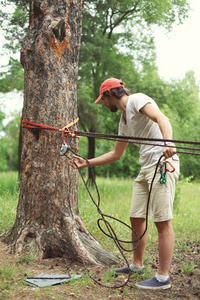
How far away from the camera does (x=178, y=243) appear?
15.8 ft

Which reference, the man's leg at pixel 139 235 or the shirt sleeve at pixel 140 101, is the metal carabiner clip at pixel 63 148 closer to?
the shirt sleeve at pixel 140 101

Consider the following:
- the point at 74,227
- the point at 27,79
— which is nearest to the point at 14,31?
the point at 27,79

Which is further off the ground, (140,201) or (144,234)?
(140,201)

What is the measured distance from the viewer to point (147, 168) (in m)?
3.27

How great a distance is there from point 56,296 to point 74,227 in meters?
1.04

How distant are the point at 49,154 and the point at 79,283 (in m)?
1.45

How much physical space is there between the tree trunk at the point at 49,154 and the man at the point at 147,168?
1.19 ft

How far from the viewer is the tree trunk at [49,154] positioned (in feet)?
11.9

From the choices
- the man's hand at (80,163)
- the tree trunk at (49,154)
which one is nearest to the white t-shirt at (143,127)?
the man's hand at (80,163)

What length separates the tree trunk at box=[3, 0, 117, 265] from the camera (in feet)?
11.9

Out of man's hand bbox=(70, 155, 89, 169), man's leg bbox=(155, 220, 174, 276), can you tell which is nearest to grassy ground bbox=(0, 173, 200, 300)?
man's leg bbox=(155, 220, 174, 276)

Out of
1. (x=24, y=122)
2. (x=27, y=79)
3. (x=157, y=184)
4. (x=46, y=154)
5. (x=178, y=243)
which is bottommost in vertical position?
(x=178, y=243)

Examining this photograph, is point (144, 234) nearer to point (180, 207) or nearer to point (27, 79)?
point (27, 79)

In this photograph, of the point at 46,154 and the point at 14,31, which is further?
the point at 14,31
